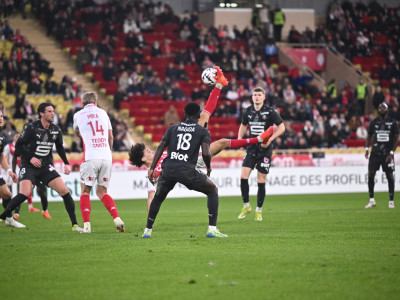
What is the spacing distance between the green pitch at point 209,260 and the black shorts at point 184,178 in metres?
0.88

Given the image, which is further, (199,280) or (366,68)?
(366,68)

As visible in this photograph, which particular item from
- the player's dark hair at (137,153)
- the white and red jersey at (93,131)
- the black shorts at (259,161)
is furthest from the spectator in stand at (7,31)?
the white and red jersey at (93,131)

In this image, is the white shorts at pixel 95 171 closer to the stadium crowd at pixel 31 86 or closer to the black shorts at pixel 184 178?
the black shorts at pixel 184 178

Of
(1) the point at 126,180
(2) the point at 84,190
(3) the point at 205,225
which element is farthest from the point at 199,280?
(1) the point at 126,180

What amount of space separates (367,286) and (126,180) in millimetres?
19311

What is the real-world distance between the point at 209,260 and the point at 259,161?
280 inches

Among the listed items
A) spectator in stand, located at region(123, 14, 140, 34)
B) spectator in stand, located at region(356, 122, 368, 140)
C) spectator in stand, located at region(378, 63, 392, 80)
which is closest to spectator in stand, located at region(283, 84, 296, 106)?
spectator in stand, located at region(356, 122, 368, 140)

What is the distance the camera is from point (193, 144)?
38.3 feet

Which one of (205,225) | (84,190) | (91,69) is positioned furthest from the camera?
(91,69)

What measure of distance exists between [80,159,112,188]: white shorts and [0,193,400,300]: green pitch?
3.03ft

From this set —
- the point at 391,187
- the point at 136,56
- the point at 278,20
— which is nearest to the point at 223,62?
the point at 136,56

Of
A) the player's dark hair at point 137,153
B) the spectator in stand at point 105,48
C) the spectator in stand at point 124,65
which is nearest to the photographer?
the player's dark hair at point 137,153

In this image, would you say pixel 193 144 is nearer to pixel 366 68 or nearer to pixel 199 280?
pixel 199 280

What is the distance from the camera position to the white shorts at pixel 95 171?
13237 millimetres
